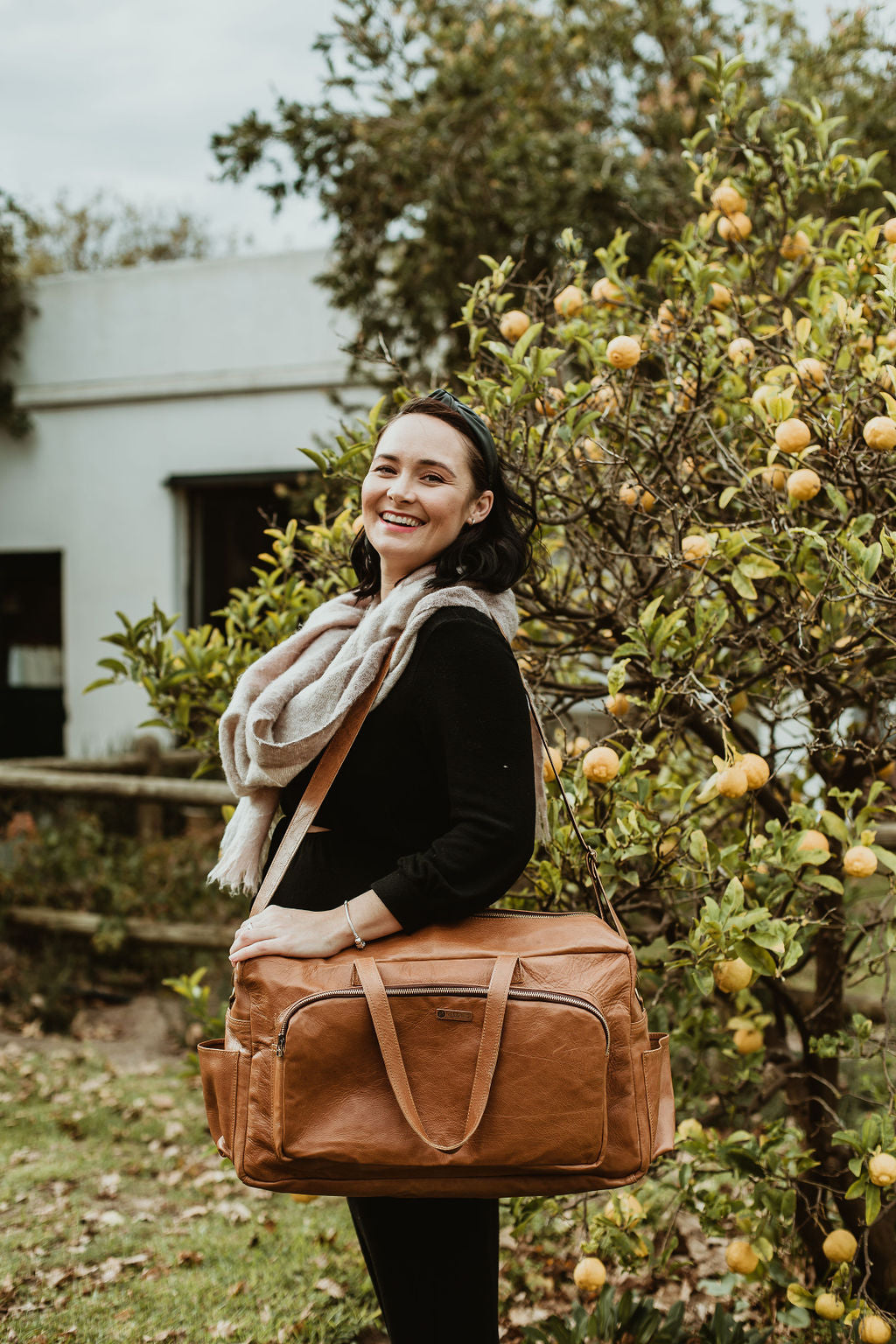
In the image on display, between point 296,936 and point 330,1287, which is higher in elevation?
point 296,936

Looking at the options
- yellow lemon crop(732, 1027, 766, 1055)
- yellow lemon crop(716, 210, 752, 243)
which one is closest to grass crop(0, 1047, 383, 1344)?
yellow lemon crop(732, 1027, 766, 1055)

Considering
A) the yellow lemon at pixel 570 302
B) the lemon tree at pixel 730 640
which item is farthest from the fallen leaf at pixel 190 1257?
the yellow lemon at pixel 570 302

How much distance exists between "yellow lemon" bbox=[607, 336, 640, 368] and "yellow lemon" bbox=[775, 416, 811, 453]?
0.32 metres

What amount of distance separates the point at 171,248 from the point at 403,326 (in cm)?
1482

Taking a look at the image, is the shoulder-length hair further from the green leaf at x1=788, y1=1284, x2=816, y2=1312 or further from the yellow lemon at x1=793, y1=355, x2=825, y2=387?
the green leaf at x1=788, y1=1284, x2=816, y2=1312

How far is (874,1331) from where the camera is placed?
6.40ft

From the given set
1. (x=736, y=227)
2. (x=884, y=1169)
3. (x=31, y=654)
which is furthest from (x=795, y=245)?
(x=31, y=654)

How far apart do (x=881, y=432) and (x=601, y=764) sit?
2.59 ft

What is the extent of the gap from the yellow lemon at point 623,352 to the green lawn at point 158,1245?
235cm

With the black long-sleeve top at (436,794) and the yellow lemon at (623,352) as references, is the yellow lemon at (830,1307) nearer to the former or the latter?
the black long-sleeve top at (436,794)

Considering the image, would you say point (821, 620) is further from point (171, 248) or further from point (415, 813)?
point (171, 248)

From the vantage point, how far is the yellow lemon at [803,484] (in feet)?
6.68

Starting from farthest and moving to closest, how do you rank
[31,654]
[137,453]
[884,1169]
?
1. [31,654]
2. [137,453]
3. [884,1169]

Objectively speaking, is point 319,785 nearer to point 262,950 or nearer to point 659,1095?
point 262,950
